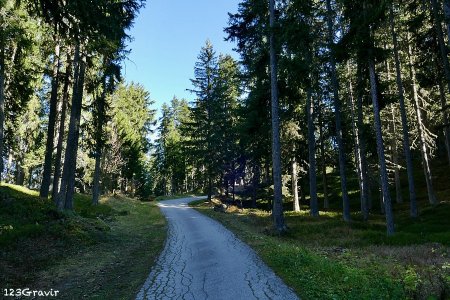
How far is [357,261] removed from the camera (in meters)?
10.4

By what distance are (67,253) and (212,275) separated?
240 inches

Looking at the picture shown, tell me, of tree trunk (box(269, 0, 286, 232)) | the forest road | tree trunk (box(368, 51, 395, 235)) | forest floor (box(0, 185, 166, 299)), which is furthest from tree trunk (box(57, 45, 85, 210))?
tree trunk (box(368, 51, 395, 235))

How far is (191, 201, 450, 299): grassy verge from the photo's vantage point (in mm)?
6562

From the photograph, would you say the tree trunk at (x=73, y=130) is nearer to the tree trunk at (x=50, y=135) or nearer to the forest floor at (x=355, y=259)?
the tree trunk at (x=50, y=135)

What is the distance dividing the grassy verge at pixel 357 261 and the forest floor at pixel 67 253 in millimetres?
4058

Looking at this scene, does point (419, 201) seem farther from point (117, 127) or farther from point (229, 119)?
point (117, 127)

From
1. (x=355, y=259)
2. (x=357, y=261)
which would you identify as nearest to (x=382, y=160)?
(x=355, y=259)

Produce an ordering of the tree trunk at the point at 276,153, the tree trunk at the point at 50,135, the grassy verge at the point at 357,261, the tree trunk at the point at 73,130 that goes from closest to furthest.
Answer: the grassy verge at the point at 357,261, the tree trunk at the point at 276,153, the tree trunk at the point at 73,130, the tree trunk at the point at 50,135

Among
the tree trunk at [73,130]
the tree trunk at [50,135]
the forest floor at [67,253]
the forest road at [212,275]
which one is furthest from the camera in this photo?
the tree trunk at [50,135]

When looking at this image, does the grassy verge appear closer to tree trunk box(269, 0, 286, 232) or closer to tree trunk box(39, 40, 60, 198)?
tree trunk box(269, 0, 286, 232)

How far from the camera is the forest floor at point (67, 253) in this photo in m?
8.59

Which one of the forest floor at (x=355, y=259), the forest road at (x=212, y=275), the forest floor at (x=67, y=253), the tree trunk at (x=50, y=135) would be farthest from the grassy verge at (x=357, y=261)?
the tree trunk at (x=50, y=135)

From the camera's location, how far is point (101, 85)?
68.8 ft

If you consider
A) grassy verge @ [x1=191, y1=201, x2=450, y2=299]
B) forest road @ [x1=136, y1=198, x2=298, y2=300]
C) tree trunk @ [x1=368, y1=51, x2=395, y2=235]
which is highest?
tree trunk @ [x1=368, y1=51, x2=395, y2=235]
